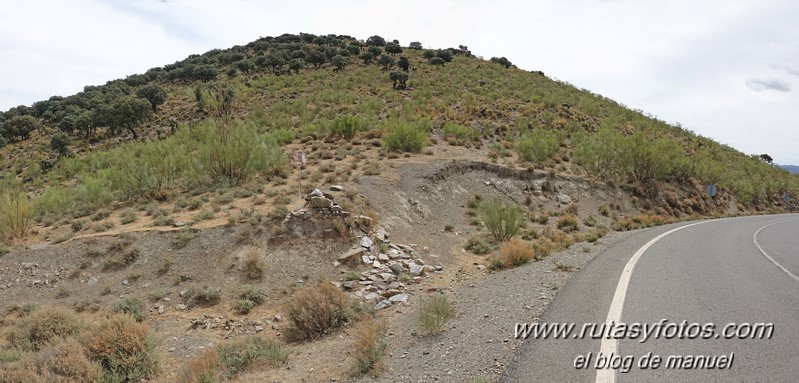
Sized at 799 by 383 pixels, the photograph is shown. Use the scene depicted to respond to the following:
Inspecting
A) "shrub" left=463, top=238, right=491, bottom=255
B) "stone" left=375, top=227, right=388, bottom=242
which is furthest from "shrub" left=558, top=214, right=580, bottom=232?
"stone" left=375, top=227, right=388, bottom=242

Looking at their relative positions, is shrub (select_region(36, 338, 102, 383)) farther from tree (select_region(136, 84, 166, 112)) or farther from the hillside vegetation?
tree (select_region(136, 84, 166, 112))

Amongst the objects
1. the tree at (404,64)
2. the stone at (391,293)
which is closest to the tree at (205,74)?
the tree at (404,64)

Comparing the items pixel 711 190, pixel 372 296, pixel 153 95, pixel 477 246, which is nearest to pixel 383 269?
pixel 372 296

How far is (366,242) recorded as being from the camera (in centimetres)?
1195

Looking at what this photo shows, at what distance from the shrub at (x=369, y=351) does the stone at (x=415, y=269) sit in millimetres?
4107

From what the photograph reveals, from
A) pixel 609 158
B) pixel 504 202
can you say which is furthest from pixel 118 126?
pixel 609 158

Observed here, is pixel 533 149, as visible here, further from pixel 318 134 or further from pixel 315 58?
pixel 315 58

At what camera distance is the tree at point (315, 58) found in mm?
56562

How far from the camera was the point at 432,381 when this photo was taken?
514 cm

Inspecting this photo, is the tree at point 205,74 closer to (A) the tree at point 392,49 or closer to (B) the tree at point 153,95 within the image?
(B) the tree at point 153,95

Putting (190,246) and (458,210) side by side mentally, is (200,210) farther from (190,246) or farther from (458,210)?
(458,210)

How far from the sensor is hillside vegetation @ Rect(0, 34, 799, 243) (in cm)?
1681

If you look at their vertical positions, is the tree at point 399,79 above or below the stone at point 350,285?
above

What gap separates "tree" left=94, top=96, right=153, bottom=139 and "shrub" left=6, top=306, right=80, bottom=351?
31.3m
